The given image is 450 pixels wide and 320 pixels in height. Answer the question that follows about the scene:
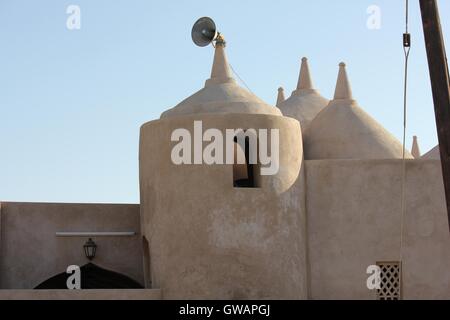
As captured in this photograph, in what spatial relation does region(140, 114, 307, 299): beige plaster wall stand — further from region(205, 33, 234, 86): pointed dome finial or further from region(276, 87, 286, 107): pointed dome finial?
region(276, 87, 286, 107): pointed dome finial

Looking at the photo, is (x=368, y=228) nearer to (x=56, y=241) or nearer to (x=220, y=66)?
(x=220, y=66)

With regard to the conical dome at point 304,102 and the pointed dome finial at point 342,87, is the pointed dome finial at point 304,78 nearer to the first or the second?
the conical dome at point 304,102

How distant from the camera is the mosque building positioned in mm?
17656

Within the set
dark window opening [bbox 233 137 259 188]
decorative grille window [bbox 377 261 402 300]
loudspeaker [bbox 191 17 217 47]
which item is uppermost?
loudspeaker [bbox 191 17 217 47]

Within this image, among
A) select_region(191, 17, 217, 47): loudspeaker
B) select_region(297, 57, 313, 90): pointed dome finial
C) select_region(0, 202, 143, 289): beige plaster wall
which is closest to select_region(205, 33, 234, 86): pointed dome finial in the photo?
select_region(191, 17, 217, 47): loudspeaker

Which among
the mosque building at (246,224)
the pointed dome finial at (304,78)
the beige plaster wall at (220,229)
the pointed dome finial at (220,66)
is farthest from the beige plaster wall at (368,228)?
the pointed dome finial at (304,78)

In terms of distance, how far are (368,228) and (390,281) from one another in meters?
1.05

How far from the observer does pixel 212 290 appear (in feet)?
57.5

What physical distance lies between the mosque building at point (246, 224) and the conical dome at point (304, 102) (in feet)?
6.34

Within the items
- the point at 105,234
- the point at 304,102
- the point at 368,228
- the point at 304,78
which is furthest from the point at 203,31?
the point at 368,228

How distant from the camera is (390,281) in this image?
1892 cm
